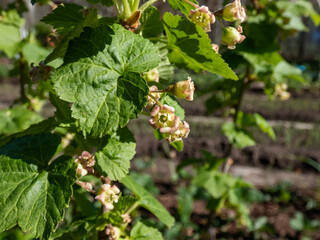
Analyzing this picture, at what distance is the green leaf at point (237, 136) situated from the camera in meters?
2.19

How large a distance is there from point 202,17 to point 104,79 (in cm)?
25

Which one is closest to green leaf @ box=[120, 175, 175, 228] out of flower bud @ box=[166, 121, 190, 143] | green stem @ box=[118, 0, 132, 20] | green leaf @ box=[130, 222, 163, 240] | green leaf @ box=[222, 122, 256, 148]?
green leaf @ box=[130, 222, 163, 240]

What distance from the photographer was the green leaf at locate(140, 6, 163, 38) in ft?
3.28

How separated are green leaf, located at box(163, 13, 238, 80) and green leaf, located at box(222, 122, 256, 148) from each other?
4.31 ft

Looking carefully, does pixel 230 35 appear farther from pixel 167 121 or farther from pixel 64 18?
pixel 64 18

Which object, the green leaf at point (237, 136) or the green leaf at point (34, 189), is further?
the green leaf at point (237, 136)

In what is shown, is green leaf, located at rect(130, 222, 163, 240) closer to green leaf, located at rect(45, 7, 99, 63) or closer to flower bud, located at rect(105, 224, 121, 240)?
flower bud, located at rect(105, 224, 121, 240)

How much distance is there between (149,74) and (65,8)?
10.5 inches

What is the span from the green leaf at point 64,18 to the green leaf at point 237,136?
1352 mm

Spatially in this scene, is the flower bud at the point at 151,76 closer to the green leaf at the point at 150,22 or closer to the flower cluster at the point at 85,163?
the green leaf at the point at 150,22

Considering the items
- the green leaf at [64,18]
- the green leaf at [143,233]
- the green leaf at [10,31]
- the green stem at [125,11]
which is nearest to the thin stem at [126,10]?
the green stem at [125,11]

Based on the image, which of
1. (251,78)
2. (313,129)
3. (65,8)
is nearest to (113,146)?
(65,8)

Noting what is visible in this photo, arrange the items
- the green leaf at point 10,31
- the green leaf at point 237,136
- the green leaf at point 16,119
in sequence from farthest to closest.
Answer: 1. the green leaf at point 237,136
2. the green leaf at point 10,31
3. the green leaf at point 16,119

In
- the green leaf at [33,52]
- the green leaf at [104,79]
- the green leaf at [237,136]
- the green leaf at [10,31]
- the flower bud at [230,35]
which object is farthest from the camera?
the green leaf at [237,136]
